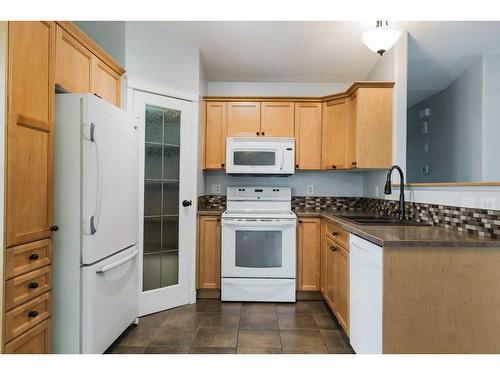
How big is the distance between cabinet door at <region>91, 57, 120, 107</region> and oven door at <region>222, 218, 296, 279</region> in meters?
1.51

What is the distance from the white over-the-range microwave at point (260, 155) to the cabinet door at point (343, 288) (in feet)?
3.87

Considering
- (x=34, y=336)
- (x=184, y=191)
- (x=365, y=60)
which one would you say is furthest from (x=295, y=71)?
(x=34, y=336)

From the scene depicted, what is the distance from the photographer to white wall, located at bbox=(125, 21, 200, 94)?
2556mm

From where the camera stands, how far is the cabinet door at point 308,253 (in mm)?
3014

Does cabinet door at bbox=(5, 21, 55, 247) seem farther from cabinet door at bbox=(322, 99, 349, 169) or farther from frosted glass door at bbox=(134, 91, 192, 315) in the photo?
cabinet door at bbox=(322, 99, 349, 169)

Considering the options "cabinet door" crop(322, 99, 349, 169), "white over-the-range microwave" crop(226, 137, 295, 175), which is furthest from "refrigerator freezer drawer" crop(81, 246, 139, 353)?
"cabinet door" crop(322, 99, 349, 169)

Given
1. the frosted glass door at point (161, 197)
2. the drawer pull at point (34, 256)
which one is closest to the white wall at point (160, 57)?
the frosted glass door at point (161, 197)

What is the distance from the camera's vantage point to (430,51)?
9.10 feet

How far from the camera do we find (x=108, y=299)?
1906 millimetres

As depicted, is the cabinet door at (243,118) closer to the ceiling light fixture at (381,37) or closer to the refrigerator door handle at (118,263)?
the ceiling light fixture at (381,37)

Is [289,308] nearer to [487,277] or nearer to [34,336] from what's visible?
[487,277]

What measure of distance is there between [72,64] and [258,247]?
2.14 m

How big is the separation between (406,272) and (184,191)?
6.60 ft

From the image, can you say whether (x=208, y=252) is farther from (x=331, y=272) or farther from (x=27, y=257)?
(x=27, y=257)
